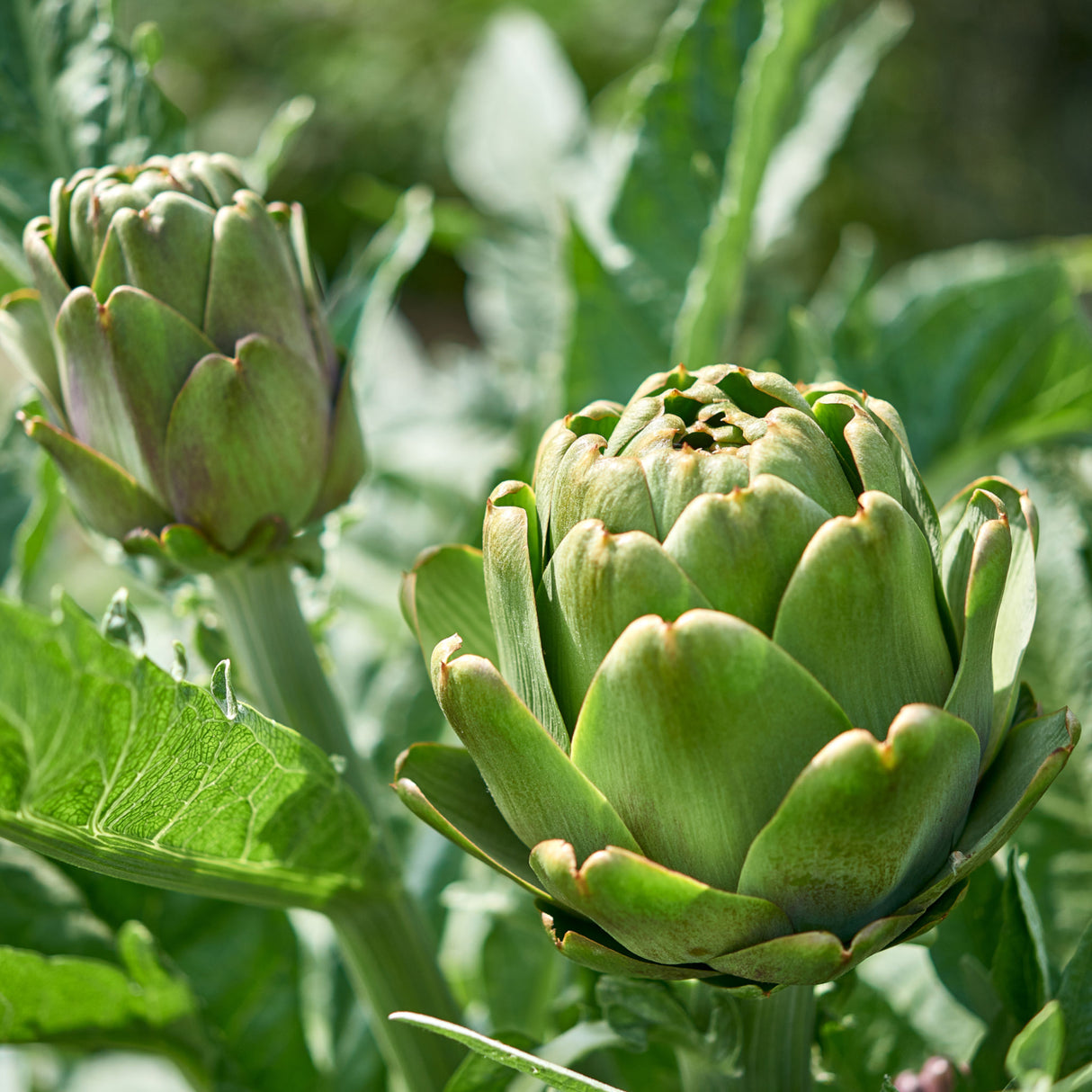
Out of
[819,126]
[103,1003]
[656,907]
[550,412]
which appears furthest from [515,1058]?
[819,126]

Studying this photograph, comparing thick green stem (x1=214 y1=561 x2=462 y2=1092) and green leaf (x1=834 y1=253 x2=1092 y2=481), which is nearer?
thick green stem (x1=214 y1=561 x2=462 y2=1092)

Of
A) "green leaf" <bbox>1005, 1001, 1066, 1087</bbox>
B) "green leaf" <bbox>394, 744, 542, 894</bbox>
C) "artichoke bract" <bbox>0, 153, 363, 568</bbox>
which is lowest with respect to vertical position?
"green leaf" <bbox>1005, 1001, 1066, 1087</bbox>

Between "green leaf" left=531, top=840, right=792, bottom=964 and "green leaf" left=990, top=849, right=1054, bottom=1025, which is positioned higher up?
"green leaf" left=531, top=840, right=792, bottom=964

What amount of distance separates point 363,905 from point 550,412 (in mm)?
204

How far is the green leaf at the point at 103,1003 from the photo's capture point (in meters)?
0.28

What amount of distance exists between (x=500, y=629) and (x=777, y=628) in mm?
54

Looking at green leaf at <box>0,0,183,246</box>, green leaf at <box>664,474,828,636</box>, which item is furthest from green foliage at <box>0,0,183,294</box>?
green leaf at <box>664,474,828,636</box>

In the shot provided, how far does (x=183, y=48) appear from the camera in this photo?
8.66 feet

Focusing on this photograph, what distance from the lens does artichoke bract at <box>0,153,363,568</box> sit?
0.82ft

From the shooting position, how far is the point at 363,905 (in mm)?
281

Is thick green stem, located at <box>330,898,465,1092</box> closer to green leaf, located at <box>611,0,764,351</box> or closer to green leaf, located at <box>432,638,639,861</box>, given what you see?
green leaf, located at <box>432,638,639,861</box>

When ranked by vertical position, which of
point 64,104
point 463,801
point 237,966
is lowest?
point 237,966

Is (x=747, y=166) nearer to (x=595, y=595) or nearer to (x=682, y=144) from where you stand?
(x=682, y=144)

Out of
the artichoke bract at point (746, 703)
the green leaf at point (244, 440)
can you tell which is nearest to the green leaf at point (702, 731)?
the artichoke bract at point (746, 703)
